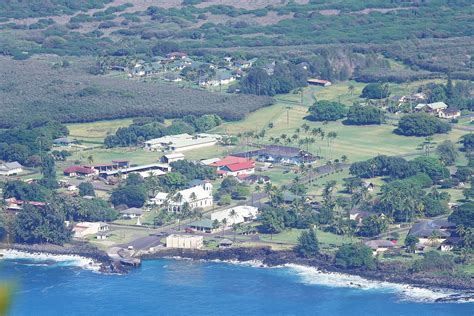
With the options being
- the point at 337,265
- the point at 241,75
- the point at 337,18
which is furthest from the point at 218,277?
the point at 337,18

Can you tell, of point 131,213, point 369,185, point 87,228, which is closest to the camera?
point 87,228

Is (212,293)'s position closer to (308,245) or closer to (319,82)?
(308,245)

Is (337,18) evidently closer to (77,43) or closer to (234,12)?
(234,12)

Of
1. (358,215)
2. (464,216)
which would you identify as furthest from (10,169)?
(464,216)

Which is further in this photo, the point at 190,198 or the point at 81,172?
the point at 81,172

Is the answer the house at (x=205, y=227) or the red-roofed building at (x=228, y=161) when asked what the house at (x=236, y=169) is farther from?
the house at (x=205, y=227)

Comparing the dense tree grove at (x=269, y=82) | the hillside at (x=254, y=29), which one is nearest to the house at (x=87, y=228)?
the dense tree grove at (x=269, y=82)
